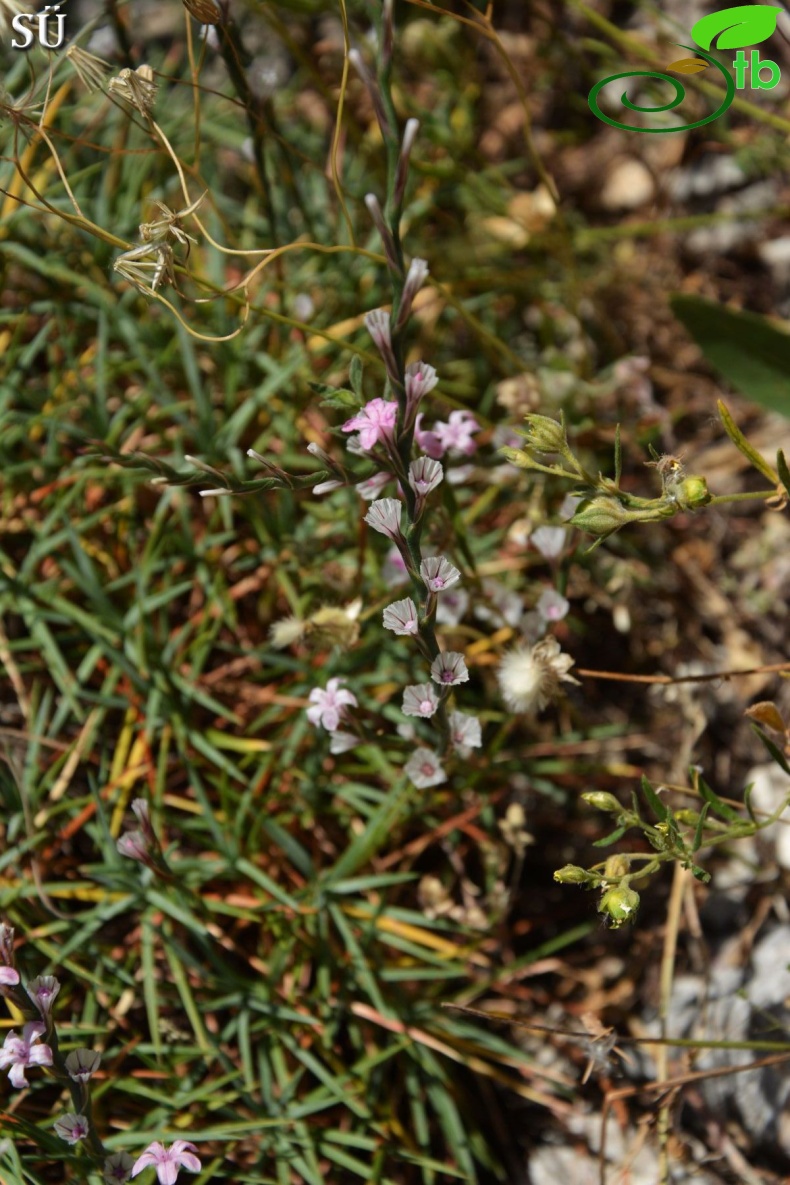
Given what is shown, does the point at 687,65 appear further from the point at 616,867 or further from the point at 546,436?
the point at 616,867

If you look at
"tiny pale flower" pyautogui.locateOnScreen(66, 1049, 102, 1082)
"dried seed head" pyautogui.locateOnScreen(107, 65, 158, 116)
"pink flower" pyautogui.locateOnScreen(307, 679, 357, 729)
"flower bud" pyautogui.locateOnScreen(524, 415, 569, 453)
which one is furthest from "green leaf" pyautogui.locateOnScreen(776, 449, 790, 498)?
"tiny pale flower" pyautogui.locateOnScreen(66, 1049, 102, 1082)

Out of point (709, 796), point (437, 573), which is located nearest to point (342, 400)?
point (437, 573)

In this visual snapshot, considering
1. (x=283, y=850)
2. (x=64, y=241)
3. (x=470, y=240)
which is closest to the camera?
(x=283, y=850)

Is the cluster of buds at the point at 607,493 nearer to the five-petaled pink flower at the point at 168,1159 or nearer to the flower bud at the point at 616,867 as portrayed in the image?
the flower bud at the point at 616,867

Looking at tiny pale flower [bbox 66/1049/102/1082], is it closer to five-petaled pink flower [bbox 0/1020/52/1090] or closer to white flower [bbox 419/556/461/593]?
five-petaled pink flower [bbox 0/1020/52/1090]

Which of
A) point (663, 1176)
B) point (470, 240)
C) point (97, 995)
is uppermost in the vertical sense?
point (470, 240)

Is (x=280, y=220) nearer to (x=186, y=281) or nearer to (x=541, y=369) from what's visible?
(x=186, y=281)

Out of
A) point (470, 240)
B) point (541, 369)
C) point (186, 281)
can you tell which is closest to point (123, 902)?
point (186, 281)
